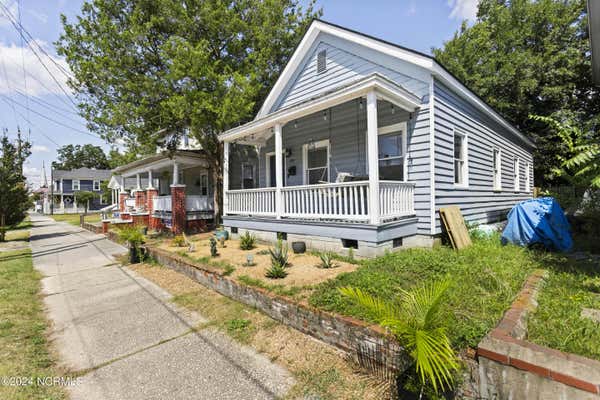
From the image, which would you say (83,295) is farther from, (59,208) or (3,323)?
(59,208)

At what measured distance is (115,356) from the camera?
10.7 feet

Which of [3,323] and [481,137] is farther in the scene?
[481,137]

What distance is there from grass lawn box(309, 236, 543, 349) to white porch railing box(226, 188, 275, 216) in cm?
365

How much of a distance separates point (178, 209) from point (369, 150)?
932 cm

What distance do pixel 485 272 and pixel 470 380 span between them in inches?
92.4

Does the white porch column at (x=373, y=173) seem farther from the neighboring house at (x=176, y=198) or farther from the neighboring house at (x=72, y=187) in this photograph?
the neighboring house at (x=72, y=187)

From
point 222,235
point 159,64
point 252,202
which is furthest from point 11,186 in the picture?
point 252,202

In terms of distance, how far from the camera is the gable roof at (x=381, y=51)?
6.22 metres

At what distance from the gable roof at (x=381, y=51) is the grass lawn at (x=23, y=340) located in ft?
26.3

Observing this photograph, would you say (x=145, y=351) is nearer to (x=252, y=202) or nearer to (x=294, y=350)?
(x=294, y=350)

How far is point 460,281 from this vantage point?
12.4 ft

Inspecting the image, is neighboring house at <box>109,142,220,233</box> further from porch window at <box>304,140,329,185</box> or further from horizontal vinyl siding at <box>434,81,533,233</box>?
horizontal vinyl siding at <box>434,81,533,233</box>

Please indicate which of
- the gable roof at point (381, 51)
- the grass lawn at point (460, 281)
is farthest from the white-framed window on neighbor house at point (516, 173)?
the grass lawn at point (460, 281)

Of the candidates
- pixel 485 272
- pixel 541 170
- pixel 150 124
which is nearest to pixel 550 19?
pixel 541 170
